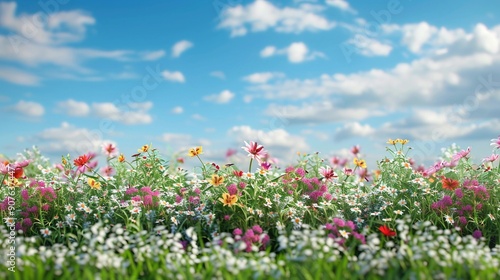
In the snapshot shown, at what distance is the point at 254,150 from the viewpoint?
580 centimetres

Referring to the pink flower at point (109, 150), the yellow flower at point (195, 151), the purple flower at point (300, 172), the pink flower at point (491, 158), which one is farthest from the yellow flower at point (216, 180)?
the pink flower at point (491, 158)

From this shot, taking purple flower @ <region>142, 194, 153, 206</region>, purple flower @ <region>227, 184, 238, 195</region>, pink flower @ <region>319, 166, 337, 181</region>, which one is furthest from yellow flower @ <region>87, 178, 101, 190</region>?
pink flower @ <region>319, 166, 337, 181</region>

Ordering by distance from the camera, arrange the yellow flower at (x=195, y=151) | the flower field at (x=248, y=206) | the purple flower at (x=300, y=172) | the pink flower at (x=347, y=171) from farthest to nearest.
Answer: the pink flower at (x=347, y=171) < the purple flower at (x=300, y=172) < the yellow flower at (x=195, y=151) < the flower field at (x=248, y=206)

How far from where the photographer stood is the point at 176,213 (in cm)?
571

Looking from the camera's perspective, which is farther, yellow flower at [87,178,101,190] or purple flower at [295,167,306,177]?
purple flower at [295,167,306,177]

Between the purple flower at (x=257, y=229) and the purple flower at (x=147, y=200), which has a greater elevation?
the purple flower at (x=147, y=200)

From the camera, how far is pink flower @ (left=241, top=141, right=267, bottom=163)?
5.80 meters

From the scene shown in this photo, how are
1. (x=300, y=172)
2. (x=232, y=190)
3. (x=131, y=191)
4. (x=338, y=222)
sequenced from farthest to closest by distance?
(x=300, y=172) < (x=131, y=191) < (x=232, y=190) < (x=338, y=222)

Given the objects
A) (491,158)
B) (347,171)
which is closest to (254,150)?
(347,171)

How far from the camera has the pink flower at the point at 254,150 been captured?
580 centimetres

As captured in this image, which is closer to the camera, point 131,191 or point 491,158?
point 131,191

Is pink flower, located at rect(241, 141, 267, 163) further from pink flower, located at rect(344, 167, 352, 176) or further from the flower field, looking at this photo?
pink flower, located at rect(344, 167, 352, 176)

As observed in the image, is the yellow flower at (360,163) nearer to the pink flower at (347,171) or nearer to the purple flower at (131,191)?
the pink flower at (347,171)

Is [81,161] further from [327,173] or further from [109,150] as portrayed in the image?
[327,173]
